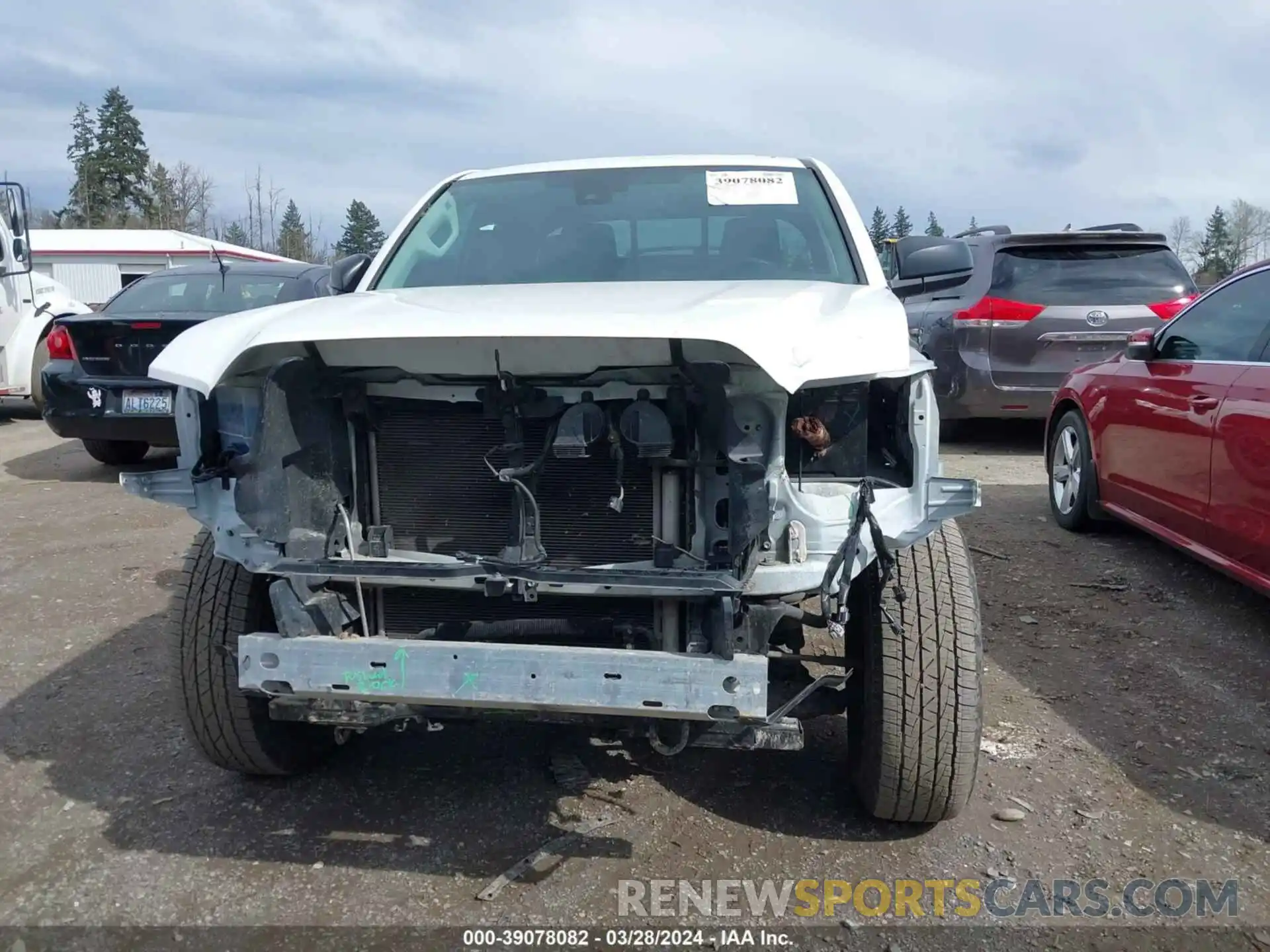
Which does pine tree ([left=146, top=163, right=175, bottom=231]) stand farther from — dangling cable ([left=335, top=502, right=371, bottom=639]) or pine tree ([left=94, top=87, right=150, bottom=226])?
dangling cable ([left=335, top=502, right=371, bottom=639])

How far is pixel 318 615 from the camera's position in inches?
95.8

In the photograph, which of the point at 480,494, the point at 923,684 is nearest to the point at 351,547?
the point at 480,494

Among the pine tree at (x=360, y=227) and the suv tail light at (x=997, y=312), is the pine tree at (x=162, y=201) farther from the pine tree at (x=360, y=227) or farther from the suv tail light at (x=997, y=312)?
the suv tail light at (x=997, y=312)

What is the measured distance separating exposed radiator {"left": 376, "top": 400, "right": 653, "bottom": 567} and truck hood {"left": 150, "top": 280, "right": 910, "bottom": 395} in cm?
20

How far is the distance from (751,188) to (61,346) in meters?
5.87

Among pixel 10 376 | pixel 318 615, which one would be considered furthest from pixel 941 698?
pixel 10 376

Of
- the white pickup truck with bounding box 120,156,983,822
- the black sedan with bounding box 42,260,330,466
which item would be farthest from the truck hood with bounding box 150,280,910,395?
the black sedan with bounding box 42,260,330,466

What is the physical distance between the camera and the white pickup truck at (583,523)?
2.18 m

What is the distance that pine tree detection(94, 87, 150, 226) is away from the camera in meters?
55.5

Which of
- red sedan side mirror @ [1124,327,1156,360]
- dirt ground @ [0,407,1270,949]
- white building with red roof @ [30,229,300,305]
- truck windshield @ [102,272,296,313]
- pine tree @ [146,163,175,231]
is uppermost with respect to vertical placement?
pine tree @ [146,163,175,231]

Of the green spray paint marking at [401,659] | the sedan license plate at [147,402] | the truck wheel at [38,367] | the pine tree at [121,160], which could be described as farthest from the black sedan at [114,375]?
the pine tree at [121,160]

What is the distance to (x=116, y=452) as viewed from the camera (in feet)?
26.2

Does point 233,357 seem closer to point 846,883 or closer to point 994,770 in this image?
point 846,883

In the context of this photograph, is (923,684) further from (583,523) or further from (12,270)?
(12,270)
